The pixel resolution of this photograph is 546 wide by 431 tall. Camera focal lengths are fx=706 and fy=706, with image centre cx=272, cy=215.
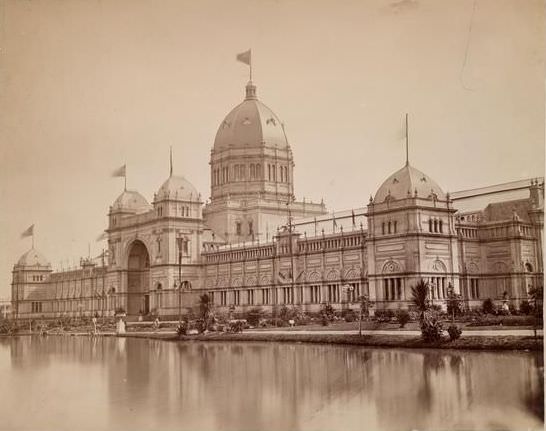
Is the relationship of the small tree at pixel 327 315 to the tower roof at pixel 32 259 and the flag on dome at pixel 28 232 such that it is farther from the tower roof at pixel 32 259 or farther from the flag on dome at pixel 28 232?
the flag on dome at pixel 28 232

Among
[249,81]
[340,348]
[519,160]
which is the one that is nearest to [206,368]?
[340,348]

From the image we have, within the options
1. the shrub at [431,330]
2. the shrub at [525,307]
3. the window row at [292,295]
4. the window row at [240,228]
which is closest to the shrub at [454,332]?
the shrub at [431,330]

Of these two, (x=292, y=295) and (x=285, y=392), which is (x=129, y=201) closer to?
(x=292, y=295)

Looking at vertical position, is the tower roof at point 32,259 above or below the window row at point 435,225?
below

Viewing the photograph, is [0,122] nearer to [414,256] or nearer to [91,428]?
[91,428]

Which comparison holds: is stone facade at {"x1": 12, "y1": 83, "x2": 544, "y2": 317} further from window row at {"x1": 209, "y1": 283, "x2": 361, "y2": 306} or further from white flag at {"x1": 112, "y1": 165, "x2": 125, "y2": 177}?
white flag at {"x1": 112, "y1": 165, "x2": 125, "y2": 177}

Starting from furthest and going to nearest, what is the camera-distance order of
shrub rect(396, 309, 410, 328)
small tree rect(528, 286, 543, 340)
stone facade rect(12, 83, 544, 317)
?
shrub rect(396, 309, 410, 328) < stone facade rect(12, 83, 544, 317) < small tree rect(528, 286, 543, 340)

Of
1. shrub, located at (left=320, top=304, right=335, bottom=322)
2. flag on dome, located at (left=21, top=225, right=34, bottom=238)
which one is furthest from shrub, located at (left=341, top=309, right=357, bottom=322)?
flag on dome, located at (left=21, top=225, right=34, bottom=238)
